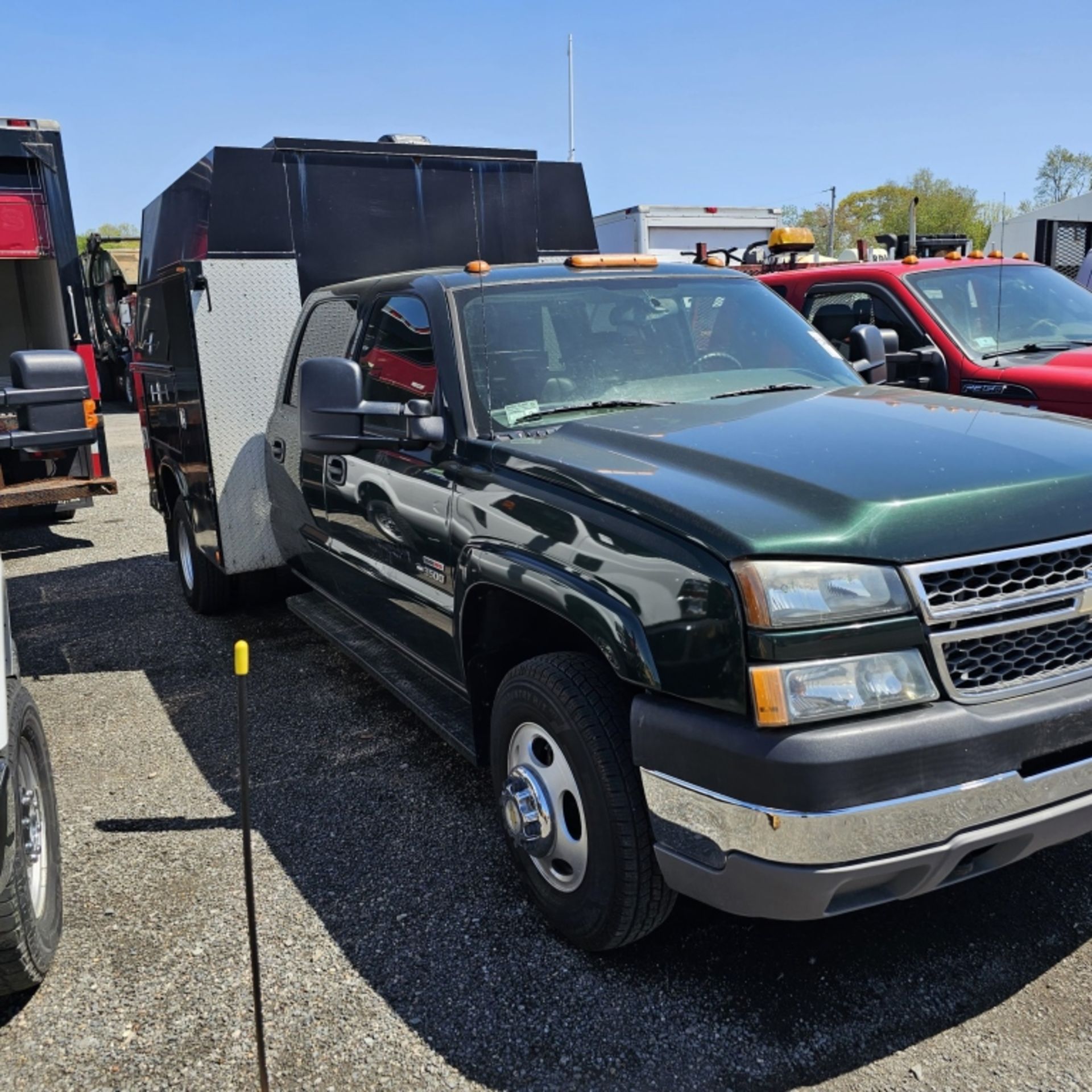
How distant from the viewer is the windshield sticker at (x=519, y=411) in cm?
366

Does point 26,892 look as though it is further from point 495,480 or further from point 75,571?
point 75,571

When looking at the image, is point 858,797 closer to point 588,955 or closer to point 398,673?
point 588,955

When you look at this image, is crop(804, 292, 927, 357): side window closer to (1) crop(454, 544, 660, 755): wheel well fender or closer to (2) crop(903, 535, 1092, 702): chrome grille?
(1) crop(454, 544, 660, 755): wheel well fender

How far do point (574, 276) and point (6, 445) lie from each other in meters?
2.36

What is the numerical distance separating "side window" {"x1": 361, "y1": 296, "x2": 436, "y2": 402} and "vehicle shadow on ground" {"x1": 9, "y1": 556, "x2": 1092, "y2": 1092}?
5.10 ft

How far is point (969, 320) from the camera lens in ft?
22.4

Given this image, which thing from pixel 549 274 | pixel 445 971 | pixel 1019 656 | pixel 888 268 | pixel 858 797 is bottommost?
pixel 445 971

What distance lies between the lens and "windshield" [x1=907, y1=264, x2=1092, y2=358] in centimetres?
671

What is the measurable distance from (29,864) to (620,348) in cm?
253

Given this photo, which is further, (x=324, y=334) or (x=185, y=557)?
(x=185, y=557)

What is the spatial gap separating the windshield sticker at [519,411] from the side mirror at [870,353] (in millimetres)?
1699

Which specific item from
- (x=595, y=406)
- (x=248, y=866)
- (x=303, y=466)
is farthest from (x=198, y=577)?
(x=248, y=866)

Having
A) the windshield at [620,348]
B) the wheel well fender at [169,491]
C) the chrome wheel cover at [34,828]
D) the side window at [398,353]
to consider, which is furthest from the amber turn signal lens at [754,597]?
the wheel well fender at [169,491]

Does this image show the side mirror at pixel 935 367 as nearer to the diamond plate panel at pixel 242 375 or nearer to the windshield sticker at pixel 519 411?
the windshield sticker at pixel 519 411
